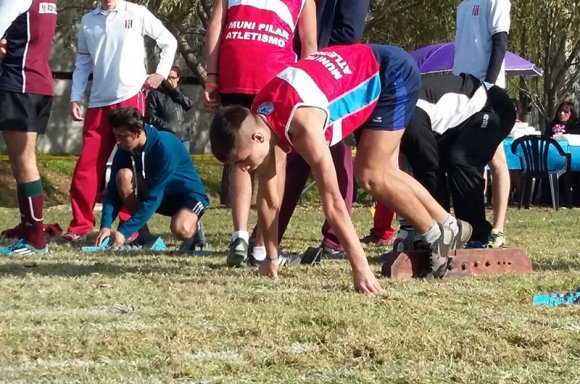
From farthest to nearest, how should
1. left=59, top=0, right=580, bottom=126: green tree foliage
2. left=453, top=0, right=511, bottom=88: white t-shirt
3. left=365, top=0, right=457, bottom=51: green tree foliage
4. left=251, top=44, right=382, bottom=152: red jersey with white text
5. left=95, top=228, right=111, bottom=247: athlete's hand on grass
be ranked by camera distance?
left=365, top=0, right=457, bottom=51: green tree foliage → left=59, top=0, right=580, bottom=126: green tree foliage → left=453, top=0, right=511, bottom=88: white t-shirt → left=95, top=228, right=111, bottom=247: athlete's hand on grass → left=251, top=44, right=382, bottom=152: red jersey with white text

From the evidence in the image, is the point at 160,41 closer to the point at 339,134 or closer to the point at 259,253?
the point at 259,253

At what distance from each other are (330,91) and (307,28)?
1.63 metres

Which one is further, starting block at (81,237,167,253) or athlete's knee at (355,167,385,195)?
starting block at (81,237,167,253)

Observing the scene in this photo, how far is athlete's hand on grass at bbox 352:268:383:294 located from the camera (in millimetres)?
5543

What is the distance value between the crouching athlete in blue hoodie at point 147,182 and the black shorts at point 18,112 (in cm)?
60

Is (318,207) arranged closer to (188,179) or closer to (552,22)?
(188,179)

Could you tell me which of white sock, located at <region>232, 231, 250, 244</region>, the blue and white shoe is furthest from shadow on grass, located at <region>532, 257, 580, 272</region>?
the blue and white shoe

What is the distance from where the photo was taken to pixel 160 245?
8.98m

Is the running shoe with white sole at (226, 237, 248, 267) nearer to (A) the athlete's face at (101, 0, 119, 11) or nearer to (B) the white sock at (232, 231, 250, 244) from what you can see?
(B) the white sock at (232, 231, 250, 244)

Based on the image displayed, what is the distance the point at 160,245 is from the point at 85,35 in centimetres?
198

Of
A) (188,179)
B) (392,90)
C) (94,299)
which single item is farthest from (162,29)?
(94,299)

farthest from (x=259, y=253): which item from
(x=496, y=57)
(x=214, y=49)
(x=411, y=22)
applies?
(x=411, y=22)

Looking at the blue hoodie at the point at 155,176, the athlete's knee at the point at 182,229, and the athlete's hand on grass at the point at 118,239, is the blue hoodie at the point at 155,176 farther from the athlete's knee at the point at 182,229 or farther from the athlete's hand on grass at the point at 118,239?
the athlete's knee at the point at 182,229

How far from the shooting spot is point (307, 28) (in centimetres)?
737
